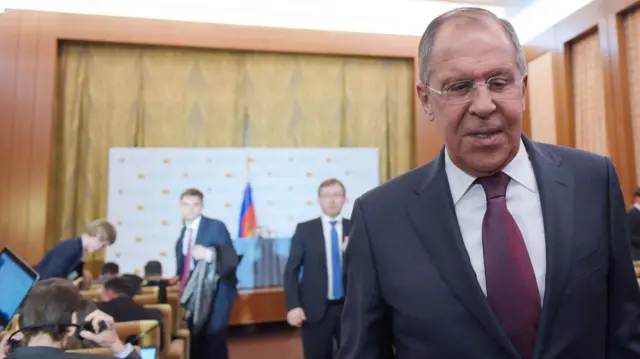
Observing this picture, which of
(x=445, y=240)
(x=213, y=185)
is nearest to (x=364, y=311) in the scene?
(x=445, y=240)

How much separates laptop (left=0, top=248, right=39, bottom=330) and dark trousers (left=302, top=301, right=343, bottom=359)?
60.5 inches

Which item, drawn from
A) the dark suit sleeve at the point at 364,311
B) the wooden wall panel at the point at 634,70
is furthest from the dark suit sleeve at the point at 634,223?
the dark suit sleeve at the point at 364,311

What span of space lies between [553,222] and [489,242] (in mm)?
113

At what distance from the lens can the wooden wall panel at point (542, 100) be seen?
16.6ft

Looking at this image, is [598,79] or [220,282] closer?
[220,282]

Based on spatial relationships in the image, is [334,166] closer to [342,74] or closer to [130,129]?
[342,74]

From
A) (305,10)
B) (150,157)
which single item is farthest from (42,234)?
(305,10)

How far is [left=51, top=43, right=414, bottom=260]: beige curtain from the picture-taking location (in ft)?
16.3

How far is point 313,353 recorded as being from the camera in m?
2.68

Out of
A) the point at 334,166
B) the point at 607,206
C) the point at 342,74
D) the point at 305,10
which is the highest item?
the point at 305,10

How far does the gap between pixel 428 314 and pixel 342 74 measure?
5116 millimetres

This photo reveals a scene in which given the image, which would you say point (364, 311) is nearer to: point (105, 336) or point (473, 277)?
point (473, 277)

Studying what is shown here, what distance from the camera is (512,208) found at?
2.64 feet

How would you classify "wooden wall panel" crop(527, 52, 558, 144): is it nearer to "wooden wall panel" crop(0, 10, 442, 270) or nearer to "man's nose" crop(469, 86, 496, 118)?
"wooden wall panel" crop(0, 10, 442, 270)
